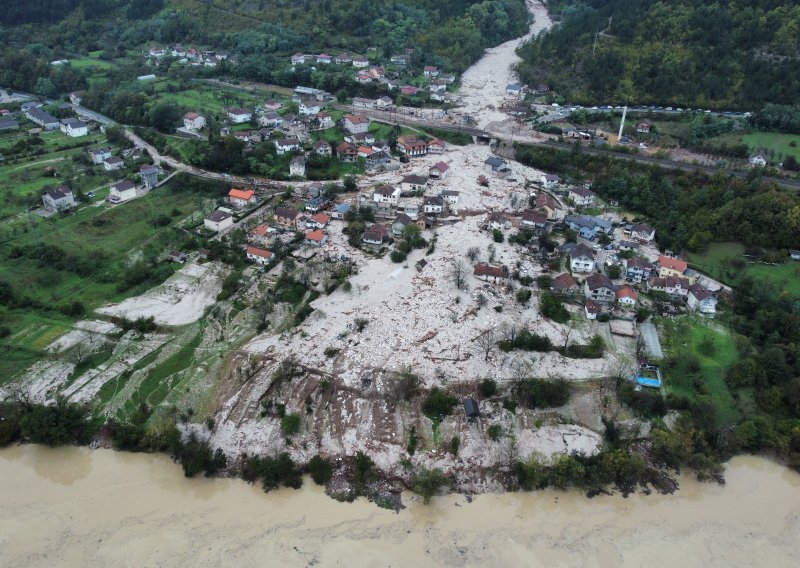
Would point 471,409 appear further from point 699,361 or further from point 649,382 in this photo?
point 699,361

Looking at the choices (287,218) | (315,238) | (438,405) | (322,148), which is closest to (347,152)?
(322,148)

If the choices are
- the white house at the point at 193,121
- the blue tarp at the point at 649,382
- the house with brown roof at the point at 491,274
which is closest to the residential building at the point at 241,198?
the white house at the point at 193,121

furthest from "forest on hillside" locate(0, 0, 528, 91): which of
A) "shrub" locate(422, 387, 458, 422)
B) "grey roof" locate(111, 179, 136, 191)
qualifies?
"shrub" locate(422, 387, 458, 422)

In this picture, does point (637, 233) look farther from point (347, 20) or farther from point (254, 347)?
point (347, 20)

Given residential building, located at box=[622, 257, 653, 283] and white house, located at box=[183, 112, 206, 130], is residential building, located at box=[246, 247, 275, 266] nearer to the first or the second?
residential building, located at box=[622, 257, 653, 283]

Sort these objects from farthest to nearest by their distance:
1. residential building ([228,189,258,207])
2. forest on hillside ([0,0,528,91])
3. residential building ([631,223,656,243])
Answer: forest on hillside ([0,0,528,91])
residential building ([228,189,258,207])
residential building ([631,223,656,243])
